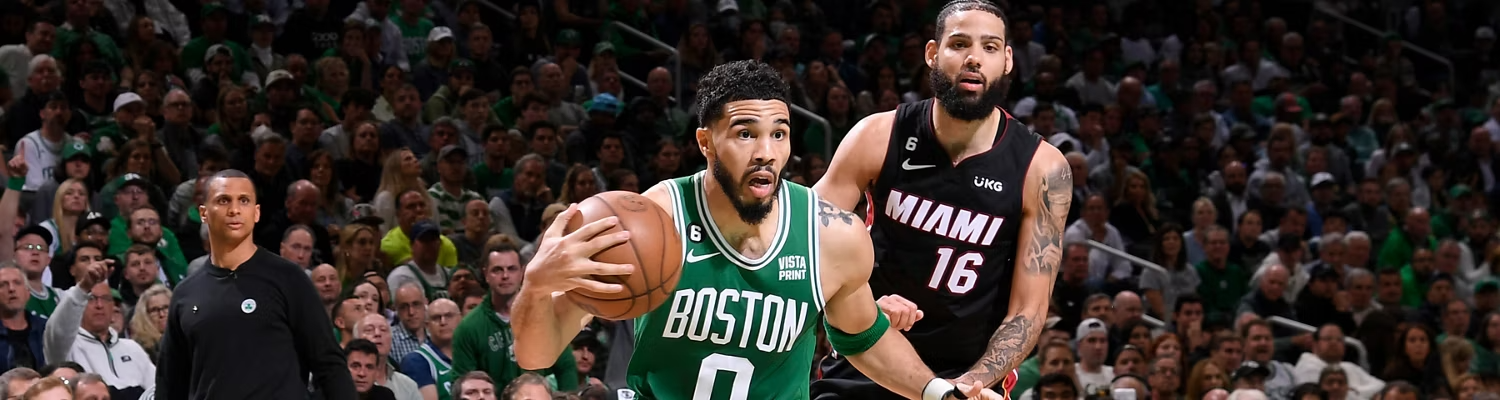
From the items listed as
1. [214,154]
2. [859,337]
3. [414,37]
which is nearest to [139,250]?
[214,154]

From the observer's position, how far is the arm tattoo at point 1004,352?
549cm

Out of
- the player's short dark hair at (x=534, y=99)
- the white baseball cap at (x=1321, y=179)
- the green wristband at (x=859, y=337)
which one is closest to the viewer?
the green wristband at (x=859, y=337)

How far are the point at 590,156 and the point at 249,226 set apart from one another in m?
6.49

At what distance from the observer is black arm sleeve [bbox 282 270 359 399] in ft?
19.8

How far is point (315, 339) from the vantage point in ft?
19.9

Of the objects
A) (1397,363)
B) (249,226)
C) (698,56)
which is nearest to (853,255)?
(249,226)

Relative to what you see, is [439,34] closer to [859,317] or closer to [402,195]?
[402,195]

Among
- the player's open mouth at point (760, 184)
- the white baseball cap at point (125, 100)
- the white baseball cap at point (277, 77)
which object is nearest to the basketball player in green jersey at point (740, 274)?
the player's open mouth at point (760, 184)

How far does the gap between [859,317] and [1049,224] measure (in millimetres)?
1315

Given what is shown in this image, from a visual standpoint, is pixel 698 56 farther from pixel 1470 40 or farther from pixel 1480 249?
pixel 1470 40

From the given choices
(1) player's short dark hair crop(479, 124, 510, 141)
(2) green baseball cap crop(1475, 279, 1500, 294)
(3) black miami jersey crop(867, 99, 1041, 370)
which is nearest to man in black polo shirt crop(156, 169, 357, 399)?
(3) black miami jersey crop(867, 99, 1041, 370)

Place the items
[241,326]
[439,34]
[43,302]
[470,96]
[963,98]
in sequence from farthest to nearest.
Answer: [439,34] → [470,96] → [43,302] → [241,326] → [963,98]

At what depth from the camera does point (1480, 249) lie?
48.5 feet

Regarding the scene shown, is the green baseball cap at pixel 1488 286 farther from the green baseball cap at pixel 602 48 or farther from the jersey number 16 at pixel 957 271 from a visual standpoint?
the jersey number 16 at pixel 957 271
